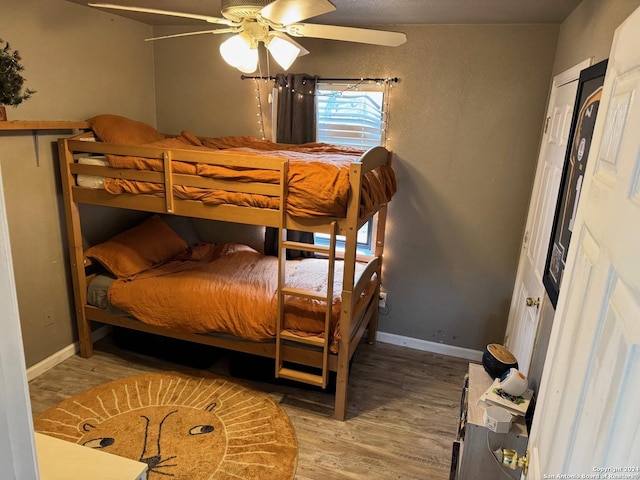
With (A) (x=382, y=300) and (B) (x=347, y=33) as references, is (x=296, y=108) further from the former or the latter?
(A) (x=382, y=300)

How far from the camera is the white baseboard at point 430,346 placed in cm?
348

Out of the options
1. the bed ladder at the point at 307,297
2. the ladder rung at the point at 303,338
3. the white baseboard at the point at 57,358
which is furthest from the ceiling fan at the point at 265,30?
the white baseboard at the point at 57,358

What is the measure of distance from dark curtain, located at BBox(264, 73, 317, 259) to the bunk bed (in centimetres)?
17

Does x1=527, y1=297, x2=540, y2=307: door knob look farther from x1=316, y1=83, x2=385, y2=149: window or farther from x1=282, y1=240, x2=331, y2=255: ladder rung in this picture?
x1=316, y1=83, x2=385, y2=149: window

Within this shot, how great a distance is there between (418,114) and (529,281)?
1445mm

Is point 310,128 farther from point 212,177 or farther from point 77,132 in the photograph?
point 77,132

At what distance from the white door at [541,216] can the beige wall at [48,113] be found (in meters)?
3.06

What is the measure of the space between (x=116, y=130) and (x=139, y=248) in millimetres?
874

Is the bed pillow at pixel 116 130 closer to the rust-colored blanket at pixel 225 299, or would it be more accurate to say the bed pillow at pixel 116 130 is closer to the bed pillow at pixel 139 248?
the bed pillow at pixel 139 248

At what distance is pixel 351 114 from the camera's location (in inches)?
135

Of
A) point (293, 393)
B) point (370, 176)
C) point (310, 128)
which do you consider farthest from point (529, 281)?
point (310, 128)

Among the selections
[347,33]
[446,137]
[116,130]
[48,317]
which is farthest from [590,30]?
[48,317]

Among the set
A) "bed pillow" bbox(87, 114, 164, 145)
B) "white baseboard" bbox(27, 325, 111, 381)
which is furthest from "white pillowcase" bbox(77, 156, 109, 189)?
"white baseboard" bbox(27, 325, 111, 381)

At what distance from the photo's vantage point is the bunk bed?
2469mm
